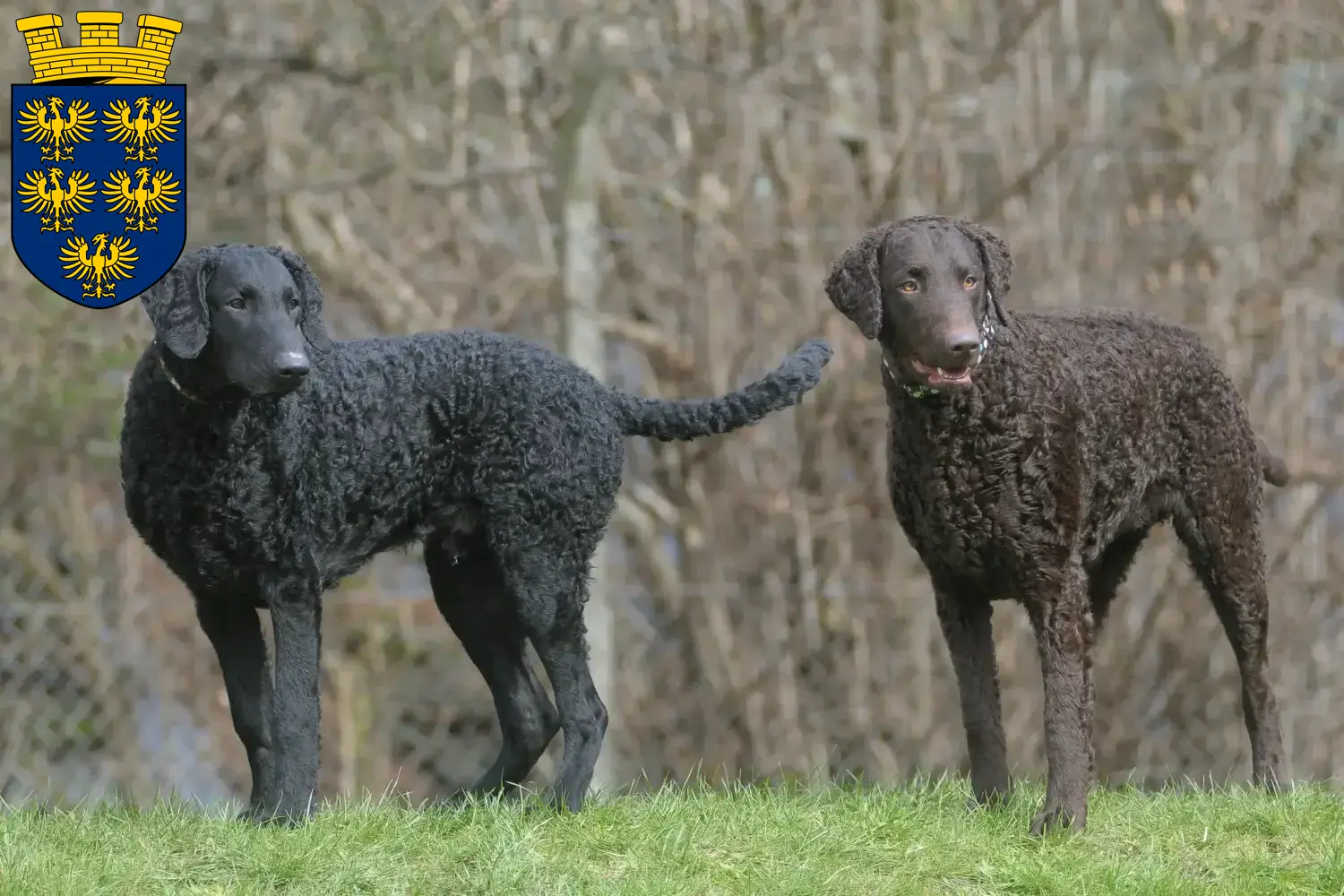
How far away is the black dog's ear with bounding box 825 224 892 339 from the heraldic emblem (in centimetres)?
225

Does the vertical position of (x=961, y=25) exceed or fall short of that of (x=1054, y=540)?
it exceeds it

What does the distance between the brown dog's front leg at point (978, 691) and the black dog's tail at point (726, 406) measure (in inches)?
28.2

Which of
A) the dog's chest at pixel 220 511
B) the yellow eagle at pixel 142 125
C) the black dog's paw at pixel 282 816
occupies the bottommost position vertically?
the black dog's paw at pixel 282 816

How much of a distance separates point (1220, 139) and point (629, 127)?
2565 mm

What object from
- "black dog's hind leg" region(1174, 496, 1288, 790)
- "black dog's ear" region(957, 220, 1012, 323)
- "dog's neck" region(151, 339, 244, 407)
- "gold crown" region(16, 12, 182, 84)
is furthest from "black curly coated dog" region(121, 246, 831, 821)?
"gold crown" region(16, 12, 182, 84)

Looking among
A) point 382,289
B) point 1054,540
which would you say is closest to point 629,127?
point 382,289

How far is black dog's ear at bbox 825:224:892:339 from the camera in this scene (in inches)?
165

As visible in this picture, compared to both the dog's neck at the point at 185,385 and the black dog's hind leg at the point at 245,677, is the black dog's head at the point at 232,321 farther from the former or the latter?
the black dog's hind leg at the point at 245,677

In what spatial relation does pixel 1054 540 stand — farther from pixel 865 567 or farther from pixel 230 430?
pixel 865 567

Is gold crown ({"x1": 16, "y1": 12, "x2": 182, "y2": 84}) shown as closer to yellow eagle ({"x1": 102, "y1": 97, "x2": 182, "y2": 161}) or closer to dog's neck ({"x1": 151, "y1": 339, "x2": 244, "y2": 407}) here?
yellow eagle ({"x1": 102, "y1": 97, "x2": 182, "y2": 161})

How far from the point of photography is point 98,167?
5465mm

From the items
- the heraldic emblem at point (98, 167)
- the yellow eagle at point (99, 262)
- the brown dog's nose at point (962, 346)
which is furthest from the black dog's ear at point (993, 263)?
the yellow eagle at point (99, 262)

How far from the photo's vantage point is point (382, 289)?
686 centimetres

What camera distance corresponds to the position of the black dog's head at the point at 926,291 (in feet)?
13.2
